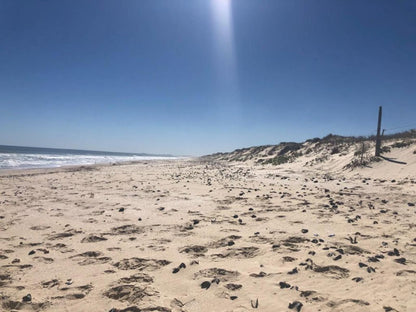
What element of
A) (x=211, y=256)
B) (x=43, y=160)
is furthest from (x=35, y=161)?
(x=211, y=256)

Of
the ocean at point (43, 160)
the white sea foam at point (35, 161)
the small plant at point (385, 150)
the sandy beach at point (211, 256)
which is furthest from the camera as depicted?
the ocean at point (43, 160)

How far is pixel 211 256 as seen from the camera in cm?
484

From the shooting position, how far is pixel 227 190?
12109 mm

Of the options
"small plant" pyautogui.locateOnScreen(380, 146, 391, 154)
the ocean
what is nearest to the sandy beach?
"small plant" pyautogui.locateOnScreen(380, 146, 391, 154)

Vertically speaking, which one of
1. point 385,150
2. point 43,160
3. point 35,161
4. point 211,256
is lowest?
point 35,161

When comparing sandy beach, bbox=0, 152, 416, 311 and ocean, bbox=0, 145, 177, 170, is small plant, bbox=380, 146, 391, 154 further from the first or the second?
ocean, bbox=0, 145, 177, 170

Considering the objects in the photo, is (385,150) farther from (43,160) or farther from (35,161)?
Result: (43,160)

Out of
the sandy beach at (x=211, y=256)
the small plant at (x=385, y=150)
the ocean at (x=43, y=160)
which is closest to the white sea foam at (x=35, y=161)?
the ocean at (x=43, y=160)

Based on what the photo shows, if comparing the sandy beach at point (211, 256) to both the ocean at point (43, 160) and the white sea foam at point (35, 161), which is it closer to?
the white sea foam at point (35, 161)

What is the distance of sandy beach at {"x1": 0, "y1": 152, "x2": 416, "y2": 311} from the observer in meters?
3.44

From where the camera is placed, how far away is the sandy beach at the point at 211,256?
3439 millimetres

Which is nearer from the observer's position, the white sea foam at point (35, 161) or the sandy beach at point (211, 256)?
the sandy beach at point (211, 256)

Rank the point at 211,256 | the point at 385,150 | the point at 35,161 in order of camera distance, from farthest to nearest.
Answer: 1. the point at 35,161
2. the point at 385,150
3. the point at 211,256

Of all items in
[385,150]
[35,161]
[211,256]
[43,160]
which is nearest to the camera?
[211,256]
